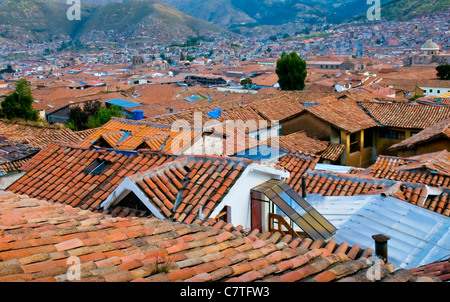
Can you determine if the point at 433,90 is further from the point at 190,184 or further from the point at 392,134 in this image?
the point at 190,184

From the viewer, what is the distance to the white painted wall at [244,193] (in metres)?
5.74

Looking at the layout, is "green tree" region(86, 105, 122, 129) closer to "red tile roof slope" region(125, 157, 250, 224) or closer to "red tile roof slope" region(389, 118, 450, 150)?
"red tile roof slope" region(389, 118, 450, 150)

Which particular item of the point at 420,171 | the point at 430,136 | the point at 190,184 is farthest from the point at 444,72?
the point at 190,184

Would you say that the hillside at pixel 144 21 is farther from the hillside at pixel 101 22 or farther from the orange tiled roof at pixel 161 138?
the orange tiled roof at pixel 161 138

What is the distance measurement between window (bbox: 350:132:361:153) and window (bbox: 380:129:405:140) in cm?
124

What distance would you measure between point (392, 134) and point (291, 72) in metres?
20.3

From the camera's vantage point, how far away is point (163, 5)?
179 meters

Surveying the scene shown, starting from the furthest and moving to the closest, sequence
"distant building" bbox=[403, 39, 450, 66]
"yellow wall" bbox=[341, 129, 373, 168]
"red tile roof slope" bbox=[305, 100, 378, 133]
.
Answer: "distant building" bbox=[403, 39, 450, 66]
"red tile roof slope" bbox=[305, 100, 378, 133]
"yellow wall" bbox=[341, 129, 373, 168]

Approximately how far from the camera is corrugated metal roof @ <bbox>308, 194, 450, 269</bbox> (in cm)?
554

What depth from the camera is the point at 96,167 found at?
6.92 metres

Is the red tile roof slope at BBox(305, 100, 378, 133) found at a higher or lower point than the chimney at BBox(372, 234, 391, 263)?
lower

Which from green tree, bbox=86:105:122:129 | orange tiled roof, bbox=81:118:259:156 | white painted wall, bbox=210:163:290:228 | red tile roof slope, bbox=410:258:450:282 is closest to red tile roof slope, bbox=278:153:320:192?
orange tiled roof, bbox=81:118:259:156

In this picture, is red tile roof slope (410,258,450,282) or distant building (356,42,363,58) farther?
distant building (356,42,363,58)


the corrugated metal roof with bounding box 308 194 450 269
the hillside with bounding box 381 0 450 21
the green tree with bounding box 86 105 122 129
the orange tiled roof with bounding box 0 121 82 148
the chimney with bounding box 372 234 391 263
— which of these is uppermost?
the hillside with bounding box 381 0 450 21
